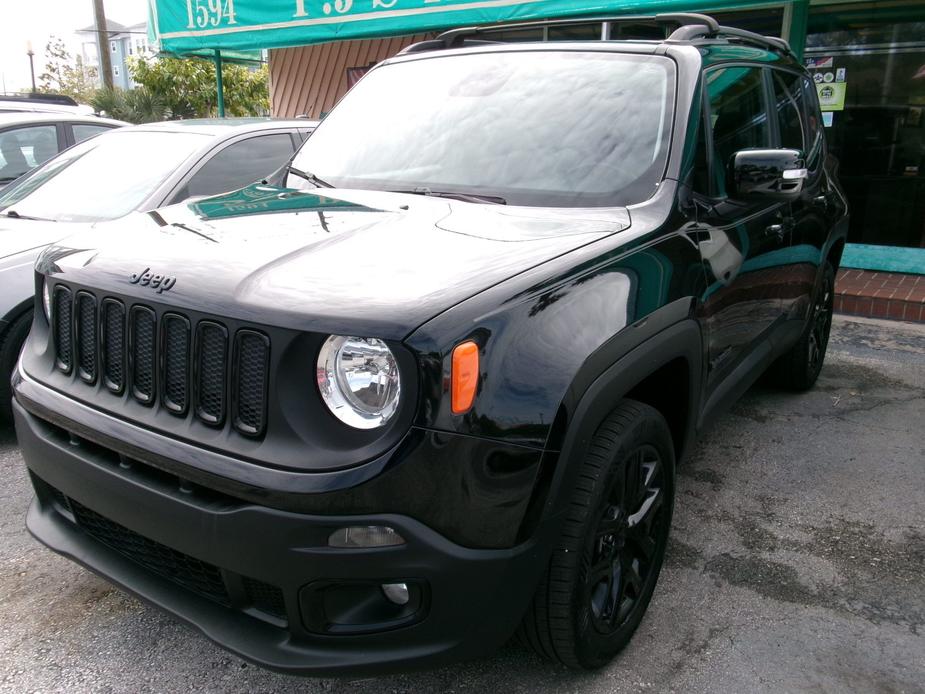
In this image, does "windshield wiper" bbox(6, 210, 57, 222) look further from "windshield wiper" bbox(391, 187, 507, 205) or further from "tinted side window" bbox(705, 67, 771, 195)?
"tinted side window" bbox(705, 67, 771, 195)

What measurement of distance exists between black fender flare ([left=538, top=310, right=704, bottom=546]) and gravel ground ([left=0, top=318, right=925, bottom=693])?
0.72m

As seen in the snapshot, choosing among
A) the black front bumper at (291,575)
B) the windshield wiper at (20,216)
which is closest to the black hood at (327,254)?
the black front bumper at (291,575)

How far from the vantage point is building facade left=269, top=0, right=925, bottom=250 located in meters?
7.04

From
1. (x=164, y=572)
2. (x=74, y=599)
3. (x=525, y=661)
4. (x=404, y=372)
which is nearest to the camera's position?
(x=404, y=372)

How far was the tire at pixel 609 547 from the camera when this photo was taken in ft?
6.48

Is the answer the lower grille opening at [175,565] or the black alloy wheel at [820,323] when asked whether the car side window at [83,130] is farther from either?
the black alloy wheel at [820,323]

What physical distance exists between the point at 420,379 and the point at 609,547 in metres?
0.89

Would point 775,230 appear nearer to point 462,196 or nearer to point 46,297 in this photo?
point 462,196

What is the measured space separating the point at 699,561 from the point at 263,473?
1.85m

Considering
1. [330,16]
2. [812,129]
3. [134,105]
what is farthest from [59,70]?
[812,129]

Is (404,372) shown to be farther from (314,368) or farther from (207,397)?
(207,397)

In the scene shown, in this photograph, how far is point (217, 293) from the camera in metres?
1.85

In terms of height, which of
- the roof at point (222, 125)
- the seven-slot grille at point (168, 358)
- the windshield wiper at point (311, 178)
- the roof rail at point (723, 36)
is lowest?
the seven-slot grille at point (168, 358)

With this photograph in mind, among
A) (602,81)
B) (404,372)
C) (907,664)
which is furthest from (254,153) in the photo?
(907,664)
